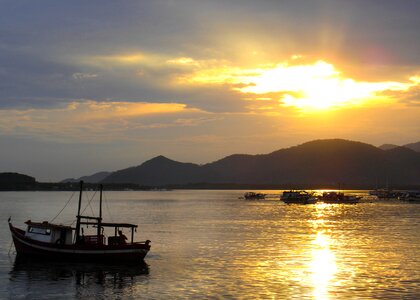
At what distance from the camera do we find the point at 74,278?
51.8 m

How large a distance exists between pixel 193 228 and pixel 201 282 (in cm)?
5589

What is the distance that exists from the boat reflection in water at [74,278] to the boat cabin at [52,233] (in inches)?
92.2

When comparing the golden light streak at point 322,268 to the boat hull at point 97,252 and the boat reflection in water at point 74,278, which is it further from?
the boat hull at point 97,252

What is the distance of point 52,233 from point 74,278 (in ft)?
32.7

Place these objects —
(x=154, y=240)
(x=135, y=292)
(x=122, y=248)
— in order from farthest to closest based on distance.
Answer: (x=154, y=240), (x=122, y=248), (x=135, y=292)

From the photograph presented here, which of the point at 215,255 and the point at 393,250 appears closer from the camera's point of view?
the point at 215,255

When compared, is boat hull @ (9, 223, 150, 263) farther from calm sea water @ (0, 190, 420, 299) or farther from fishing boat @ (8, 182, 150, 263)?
calm sea water @ (0, 190, 420, 299)

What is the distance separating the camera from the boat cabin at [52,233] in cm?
5972

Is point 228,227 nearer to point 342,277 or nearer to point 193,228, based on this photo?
point 193,228

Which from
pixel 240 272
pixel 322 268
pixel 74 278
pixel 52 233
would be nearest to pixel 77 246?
pixel 52 233

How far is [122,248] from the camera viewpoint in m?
58.1

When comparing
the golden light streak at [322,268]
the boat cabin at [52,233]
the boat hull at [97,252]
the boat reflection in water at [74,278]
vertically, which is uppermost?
the boat cabin at [52,233]

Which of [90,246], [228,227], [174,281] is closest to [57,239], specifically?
[90,246]

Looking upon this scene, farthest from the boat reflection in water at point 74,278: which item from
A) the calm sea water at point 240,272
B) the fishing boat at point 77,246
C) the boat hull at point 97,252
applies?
the fishing boat at point 77,246
